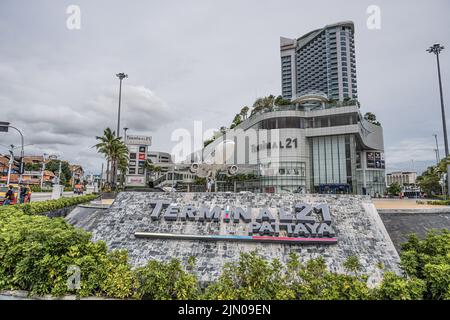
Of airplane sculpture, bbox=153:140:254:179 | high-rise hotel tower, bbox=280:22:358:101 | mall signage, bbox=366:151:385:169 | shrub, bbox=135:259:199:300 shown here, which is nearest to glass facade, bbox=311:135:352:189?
mall signage, bbox=366:151:385:169

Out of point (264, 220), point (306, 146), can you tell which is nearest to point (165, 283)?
point (264, 220)

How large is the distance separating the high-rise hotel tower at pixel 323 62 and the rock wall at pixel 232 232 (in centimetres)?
10466

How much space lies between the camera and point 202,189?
24.7 metres

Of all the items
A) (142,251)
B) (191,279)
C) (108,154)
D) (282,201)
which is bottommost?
(142,251)

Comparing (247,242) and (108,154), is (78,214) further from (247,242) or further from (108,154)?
(108,154)

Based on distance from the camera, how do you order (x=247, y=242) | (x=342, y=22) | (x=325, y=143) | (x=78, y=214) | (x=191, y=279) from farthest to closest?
1. (x=342, y=22)
2. (x=325, y=143)
3. (x=78, y=214)
4. (x=247, y=242)
5. (x=191, y=279)

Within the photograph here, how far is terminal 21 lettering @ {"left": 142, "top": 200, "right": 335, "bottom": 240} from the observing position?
15312mm

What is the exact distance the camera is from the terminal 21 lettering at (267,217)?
15312 millimetres

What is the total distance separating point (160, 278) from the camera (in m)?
7.75

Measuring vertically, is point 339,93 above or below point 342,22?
below

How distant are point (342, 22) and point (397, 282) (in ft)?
460

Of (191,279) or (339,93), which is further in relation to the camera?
(339,93)

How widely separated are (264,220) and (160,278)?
955 centimetres
